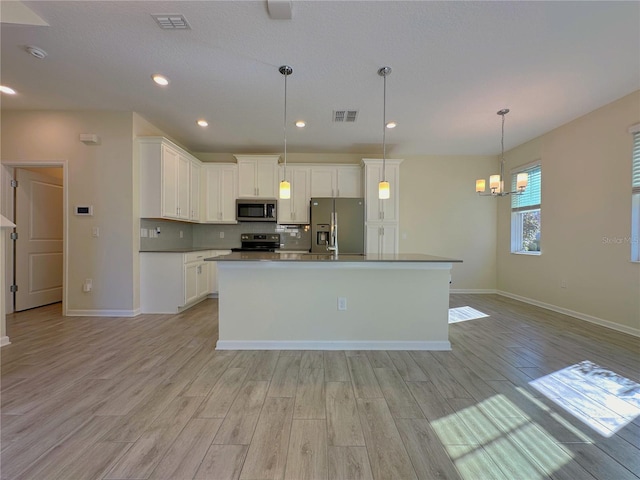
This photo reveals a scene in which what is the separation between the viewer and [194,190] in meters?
4.55

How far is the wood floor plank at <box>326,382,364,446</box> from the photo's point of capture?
4.61 ft

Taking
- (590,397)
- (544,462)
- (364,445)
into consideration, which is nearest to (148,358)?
(364,445)

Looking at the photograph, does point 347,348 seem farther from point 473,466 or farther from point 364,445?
point 473,466

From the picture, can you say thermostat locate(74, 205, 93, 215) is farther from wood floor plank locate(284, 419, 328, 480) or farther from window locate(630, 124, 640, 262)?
window locate(630, 124, 640, 262)

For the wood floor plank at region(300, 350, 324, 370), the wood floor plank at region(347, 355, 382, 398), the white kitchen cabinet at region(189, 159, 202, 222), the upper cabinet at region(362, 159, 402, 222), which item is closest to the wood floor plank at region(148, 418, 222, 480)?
the wood floor plank at region(300, 350, 324, 370)

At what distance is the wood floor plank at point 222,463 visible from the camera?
118 centimetres

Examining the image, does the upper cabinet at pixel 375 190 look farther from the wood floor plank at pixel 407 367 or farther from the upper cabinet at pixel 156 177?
the upper cabinet at pixel 156 177

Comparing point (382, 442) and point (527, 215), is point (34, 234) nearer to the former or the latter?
point (382, 442)

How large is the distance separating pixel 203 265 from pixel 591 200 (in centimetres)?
601

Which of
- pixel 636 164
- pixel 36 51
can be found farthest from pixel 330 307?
pixel 636 164

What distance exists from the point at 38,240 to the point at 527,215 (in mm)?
8390

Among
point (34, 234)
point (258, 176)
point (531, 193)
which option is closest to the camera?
point (34, 234)

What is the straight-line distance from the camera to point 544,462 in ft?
4.16

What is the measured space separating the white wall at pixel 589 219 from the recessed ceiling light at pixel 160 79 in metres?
5.45
